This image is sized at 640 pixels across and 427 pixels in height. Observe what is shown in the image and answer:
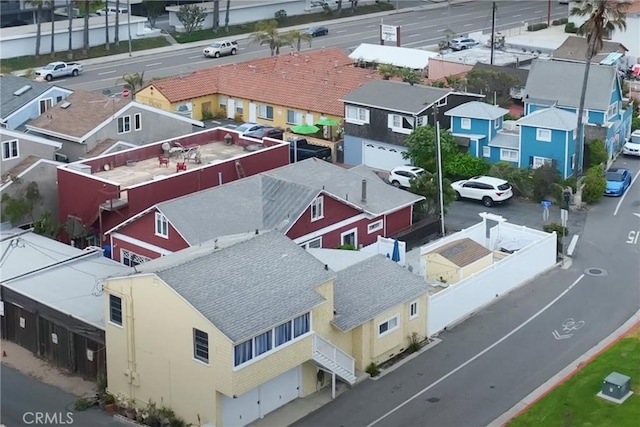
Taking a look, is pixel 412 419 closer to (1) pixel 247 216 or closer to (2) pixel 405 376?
(2) pixel 405 376

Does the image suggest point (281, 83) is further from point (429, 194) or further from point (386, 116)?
point (429, 194)

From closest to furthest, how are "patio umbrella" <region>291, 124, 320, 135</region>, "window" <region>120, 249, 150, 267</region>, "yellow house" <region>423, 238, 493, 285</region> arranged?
"yellow house" <region>423, 238, 493, 285</region> → "window" <region>120, 249, 150, 267</region> → "patio umbrella" <region>291, 124, 320, 135</region>

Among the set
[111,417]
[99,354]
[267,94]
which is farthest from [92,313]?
[267,94]

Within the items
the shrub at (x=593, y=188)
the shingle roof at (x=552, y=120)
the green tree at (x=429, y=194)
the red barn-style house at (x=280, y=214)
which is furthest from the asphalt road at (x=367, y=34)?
the shrub at (x=593, y=188)

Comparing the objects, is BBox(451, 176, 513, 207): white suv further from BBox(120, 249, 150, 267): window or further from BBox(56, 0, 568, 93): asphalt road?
BBox(56, 0, 568, 93): asphalt road

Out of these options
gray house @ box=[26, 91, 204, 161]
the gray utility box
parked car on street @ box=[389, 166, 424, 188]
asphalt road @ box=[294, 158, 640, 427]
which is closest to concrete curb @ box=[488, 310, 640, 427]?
asphalt road @ box=[294, 158, 640, 427]

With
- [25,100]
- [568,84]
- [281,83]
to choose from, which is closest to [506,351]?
[568,84]
